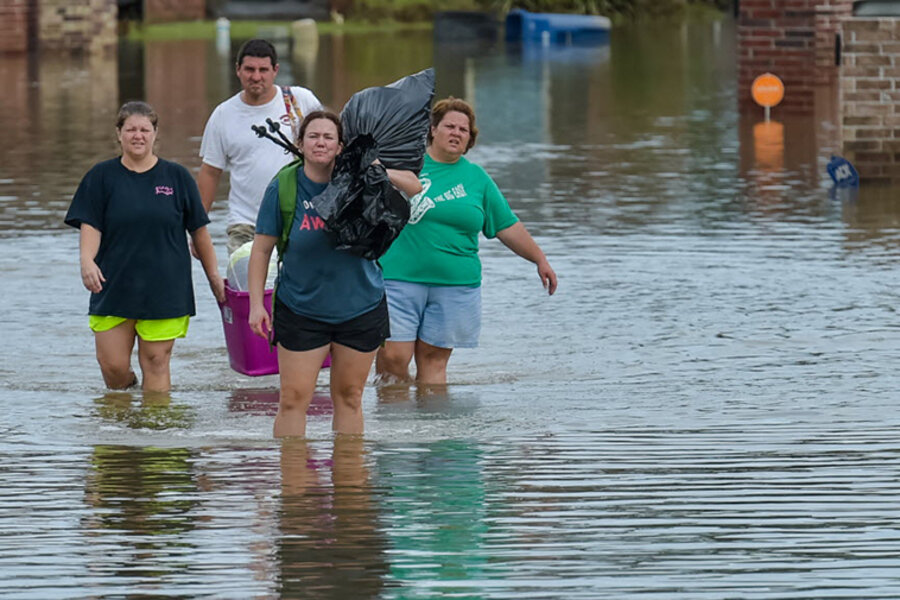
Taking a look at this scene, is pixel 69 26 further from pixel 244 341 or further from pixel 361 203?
pixel 361 203

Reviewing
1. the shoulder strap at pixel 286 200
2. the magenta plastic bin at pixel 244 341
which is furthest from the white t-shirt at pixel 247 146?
the shoulder strap at pixel 286 200

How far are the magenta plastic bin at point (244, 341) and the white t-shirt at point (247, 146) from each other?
59 centimetres

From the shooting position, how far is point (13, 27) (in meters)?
41.5

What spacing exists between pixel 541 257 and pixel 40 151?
12.6m

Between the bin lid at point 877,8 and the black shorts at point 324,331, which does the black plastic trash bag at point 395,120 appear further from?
the bin lid at point 877,8

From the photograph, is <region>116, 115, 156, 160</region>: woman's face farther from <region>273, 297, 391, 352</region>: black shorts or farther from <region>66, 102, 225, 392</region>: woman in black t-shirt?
<region>273, 297, 391, 352</region>: black shorts

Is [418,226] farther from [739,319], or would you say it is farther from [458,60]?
[458,60]

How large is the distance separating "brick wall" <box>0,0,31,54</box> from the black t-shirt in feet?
109

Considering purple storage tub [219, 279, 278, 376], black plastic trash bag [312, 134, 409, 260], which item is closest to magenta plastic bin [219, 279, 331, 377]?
purple storage tub [219, 279, 278, 376]

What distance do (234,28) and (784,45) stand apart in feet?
94.2

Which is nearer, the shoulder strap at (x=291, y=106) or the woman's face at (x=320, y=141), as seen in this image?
the woman's face at (x=320, y=141)

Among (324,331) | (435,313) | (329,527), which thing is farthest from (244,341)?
(329,527)

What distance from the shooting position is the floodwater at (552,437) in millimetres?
6422

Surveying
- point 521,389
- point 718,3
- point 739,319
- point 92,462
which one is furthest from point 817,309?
point 718,3
